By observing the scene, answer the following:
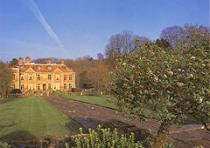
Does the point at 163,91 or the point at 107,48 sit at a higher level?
the point at 107,48

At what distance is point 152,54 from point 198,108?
1278 millimetres

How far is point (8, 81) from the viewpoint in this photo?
131 ft

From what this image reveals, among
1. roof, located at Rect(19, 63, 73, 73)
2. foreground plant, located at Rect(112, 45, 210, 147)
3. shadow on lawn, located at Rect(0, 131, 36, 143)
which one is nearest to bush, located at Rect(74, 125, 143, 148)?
foreground plant, located at Rect(112, 45, 210, 147)

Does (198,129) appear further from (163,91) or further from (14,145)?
(163,91)

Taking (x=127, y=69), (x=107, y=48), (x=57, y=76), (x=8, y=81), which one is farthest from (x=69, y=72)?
(x=127, y=69)

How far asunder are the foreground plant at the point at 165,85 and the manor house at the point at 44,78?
65141 millimetres

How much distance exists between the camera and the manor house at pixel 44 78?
225 ft

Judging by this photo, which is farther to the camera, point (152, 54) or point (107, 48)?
point (107, 48)

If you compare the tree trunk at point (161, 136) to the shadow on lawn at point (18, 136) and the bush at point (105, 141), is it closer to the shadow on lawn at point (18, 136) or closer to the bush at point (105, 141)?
the bush at point (105, 141)

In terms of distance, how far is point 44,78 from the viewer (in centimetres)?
6975

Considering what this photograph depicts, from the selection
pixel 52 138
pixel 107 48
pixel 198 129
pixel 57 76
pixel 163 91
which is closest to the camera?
pixel 163 91

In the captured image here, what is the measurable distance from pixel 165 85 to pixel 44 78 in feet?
220

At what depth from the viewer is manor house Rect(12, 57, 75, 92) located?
6856 cm

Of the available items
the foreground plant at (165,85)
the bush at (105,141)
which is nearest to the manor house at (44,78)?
the bush at (105,141)
